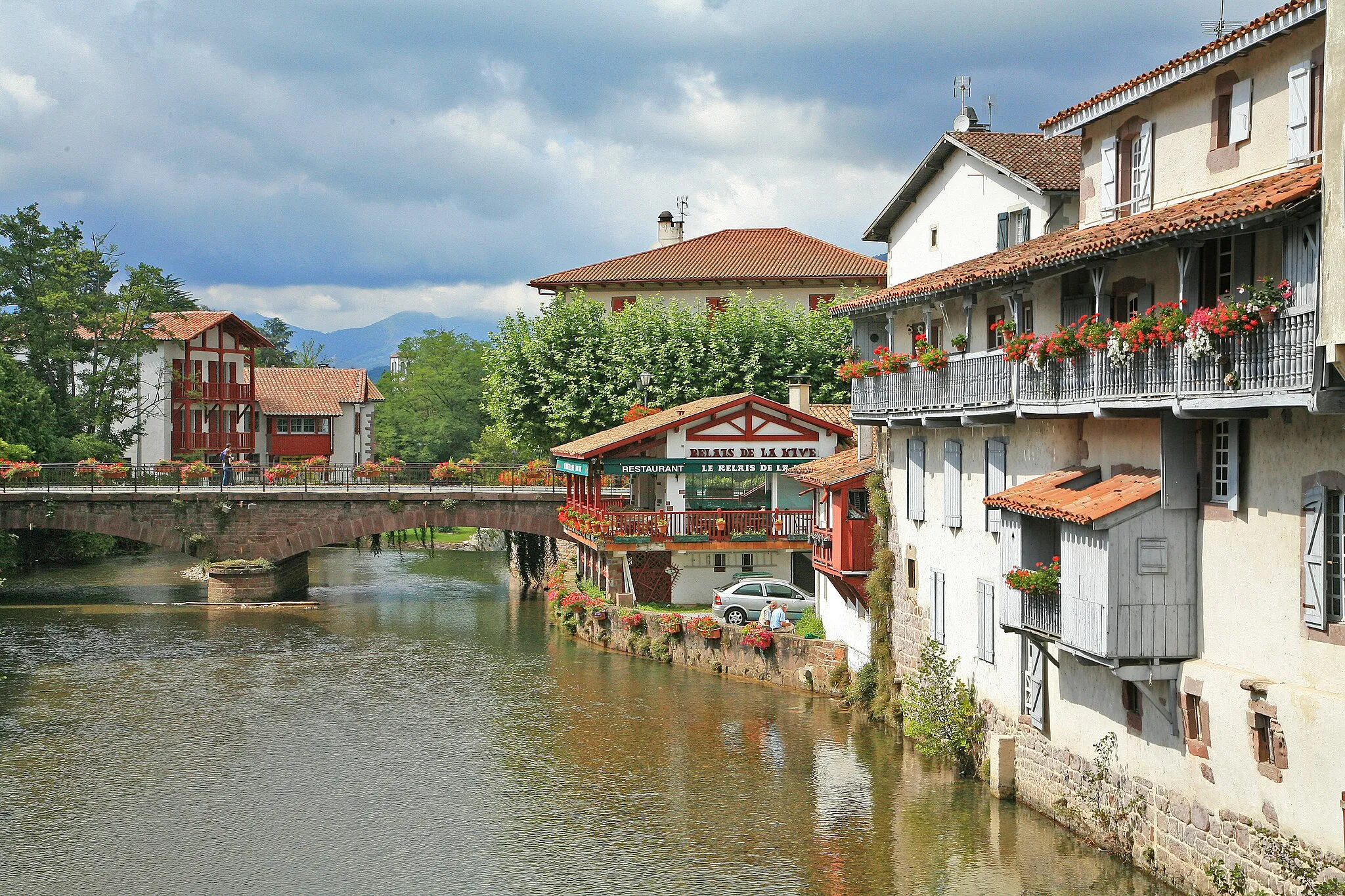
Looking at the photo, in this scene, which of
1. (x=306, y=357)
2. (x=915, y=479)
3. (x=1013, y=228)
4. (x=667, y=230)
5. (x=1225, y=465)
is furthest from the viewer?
(x=306, y=357)

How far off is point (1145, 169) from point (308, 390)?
8193 cm

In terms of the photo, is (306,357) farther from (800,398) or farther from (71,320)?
(800,398)

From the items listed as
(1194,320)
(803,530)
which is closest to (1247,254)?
(1194,320)

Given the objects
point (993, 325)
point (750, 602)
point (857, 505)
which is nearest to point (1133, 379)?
point (993, 325)

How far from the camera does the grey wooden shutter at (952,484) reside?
2638cm

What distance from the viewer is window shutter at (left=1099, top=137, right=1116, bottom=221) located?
2389 cm

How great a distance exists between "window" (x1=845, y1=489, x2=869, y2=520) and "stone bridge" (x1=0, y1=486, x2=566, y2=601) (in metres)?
21.9

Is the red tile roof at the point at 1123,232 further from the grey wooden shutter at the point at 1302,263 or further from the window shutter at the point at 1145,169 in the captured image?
the grey wooden shutter at the point at 1302,263

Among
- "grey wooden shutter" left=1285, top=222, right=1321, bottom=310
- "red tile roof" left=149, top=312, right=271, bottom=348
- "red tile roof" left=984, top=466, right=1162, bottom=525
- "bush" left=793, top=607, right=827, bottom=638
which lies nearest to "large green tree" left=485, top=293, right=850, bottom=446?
"bush" left=793, top=607, right=827, bottom=638

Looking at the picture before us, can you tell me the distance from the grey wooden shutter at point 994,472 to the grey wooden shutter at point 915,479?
312cm

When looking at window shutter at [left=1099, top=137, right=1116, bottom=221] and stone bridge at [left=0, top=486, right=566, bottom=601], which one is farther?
stone bridge at [left=0, top=486, right=566, bottom=601]

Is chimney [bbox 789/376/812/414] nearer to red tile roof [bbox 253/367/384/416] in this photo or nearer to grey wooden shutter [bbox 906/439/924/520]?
grey wooden shutter [bbox 906/439/924/520]

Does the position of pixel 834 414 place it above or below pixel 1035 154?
below

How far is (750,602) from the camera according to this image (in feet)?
122
